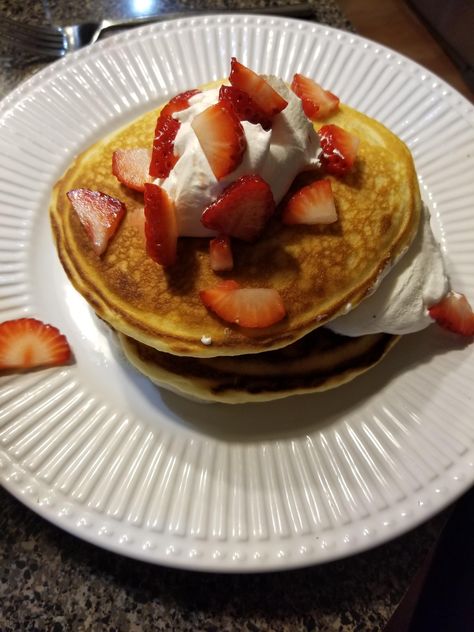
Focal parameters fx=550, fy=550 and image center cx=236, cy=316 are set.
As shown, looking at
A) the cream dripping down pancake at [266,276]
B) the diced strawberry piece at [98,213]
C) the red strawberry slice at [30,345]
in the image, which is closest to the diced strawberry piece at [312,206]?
the cream dripping down pancake at [266,276]

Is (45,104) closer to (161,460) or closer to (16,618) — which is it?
(161,460)

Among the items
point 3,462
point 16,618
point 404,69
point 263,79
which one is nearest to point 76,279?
point 3,462

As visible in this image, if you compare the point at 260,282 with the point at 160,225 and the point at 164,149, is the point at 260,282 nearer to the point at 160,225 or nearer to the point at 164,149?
the point at 160,225

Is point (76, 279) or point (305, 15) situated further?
point (305, 15)

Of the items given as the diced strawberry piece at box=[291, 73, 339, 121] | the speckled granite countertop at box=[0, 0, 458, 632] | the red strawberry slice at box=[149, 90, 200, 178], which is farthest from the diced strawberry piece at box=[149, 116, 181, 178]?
the speckled granite countertop at box=[0, 0, 458, 632]

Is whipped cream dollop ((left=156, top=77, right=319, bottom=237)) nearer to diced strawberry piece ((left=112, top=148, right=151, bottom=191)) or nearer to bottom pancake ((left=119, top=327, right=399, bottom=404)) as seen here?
diced strawberry piece ((left=112, top=148, right=151, bottom=191))

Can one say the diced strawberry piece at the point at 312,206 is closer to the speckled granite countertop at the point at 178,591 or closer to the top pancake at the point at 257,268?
the top pancake at the point at 257,268

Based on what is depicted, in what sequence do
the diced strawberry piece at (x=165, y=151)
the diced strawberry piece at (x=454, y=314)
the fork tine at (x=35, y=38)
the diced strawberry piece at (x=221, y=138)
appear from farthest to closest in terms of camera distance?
the fork tine at (x=35, y=38) → the diced strawberry piece at (x=454, y=314) → the diced strawberry piece at (x=165, y=151) → the diced strawberry piece at (x=221, y=138)

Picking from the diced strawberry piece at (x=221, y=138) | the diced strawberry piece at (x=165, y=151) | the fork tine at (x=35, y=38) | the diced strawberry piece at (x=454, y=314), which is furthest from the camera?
the fork tine at (x=35, y=38)
